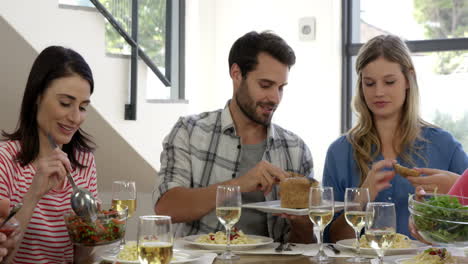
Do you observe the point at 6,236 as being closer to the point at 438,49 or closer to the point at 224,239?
the point at 224,239

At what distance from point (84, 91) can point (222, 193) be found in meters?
0.77

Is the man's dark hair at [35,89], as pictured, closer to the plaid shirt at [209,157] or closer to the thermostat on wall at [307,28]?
the plaid shirt at [209,157]

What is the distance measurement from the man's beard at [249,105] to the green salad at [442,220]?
1121mm

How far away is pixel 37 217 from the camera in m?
2.50

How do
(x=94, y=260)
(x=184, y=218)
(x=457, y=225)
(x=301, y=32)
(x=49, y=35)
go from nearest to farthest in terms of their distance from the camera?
1. (x=457, y=225)
2. (x=94, y=260)
3. (x=184, y=218)
4. (x=49, y=35)
5. (x=301, y=32)

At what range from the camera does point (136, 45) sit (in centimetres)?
439

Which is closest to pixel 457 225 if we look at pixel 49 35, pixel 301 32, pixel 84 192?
pixel 84 192

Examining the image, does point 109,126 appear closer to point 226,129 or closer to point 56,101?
point 226,129

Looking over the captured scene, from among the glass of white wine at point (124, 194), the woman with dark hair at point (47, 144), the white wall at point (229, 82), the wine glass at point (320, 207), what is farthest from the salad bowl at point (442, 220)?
the white wall at point (229, 82)

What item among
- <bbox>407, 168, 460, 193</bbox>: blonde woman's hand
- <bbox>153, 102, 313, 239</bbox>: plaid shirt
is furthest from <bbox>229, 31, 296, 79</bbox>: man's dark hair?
<bbox>407, 168, 460, 193</bbox>: blonde woman's hand

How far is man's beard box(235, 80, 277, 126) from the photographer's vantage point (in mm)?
3049

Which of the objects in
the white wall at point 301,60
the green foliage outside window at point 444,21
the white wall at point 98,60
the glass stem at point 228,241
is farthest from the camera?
the white wall at point 301,60

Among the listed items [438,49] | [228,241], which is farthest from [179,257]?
[438,49]

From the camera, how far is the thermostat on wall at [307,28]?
18.2 feet
